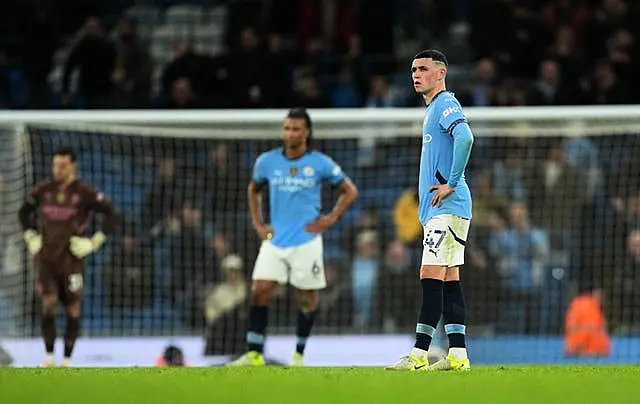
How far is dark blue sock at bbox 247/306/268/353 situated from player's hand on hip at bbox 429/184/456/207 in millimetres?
3240

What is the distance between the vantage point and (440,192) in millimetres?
10383

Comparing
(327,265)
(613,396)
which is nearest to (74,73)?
(327,265)

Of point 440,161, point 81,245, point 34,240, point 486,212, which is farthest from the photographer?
point 486,212

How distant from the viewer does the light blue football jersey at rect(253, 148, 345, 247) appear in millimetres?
13477

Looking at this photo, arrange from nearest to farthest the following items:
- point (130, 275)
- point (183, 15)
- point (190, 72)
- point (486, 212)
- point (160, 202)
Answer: point (130, 275), point (486, 212), point (160, 202), point (190, 72), point (183, 15)

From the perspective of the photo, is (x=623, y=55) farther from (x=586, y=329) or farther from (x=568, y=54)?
(x=586, y=329)

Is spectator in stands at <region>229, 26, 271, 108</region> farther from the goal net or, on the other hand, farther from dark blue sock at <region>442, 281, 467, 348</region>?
dark blue sock at <region>442, 281, 467, 348</region>

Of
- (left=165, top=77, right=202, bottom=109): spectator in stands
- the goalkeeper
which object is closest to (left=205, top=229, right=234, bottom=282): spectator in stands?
(left=165, top=77, right=202, bottom=109): spectator in stands

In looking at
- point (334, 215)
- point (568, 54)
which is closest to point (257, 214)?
point (334, 215)

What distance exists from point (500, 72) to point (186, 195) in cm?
497

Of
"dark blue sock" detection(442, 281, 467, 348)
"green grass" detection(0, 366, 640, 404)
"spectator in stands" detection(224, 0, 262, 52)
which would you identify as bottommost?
"green grass" detection(0, 366, 640, 404)

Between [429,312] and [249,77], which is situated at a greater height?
[249,77]

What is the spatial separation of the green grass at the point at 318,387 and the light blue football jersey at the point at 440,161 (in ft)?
3.75

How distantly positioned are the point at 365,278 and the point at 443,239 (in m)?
7.18
